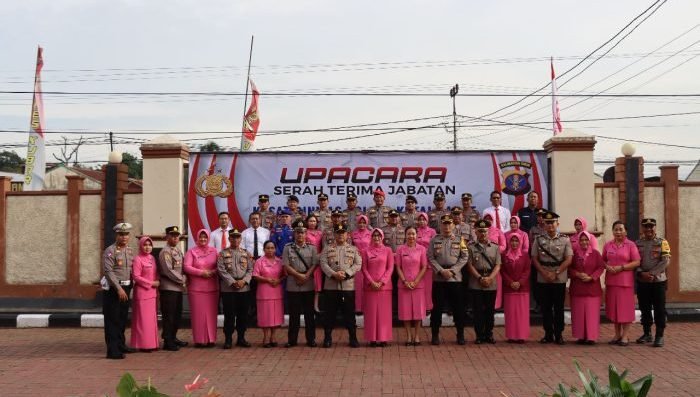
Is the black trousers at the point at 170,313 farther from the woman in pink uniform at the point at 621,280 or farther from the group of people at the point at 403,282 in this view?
the woman in pink uniform at the point at 621,280

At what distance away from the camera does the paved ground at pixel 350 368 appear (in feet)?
25.1

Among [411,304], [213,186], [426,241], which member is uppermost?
[213,186]

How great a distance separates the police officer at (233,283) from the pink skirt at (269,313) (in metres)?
0.30

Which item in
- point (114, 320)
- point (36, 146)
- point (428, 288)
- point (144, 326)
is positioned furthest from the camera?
point (36, 146)

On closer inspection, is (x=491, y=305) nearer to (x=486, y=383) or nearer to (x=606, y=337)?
(x=606, y=337)

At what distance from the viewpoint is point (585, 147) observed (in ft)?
43.0

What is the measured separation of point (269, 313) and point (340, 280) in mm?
1048

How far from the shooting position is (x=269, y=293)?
34.3 ft

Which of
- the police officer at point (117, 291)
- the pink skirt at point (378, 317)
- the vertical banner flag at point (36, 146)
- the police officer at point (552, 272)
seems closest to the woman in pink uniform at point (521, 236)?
the police officer at point (552, 272)

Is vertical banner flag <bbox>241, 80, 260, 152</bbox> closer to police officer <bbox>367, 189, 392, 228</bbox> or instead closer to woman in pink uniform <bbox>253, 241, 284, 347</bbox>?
police officer <bbox>367, 189, 392, 228</bbox>

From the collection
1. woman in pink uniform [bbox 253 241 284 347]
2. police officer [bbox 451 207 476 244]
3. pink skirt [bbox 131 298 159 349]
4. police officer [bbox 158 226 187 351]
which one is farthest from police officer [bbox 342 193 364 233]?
pink skirt [bbox 131 298 159 349]

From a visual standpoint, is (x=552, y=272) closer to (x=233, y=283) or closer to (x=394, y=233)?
(x=394, y=233)

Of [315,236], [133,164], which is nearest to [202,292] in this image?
[315,236]

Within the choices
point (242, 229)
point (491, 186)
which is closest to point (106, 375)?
point (242, 229)
